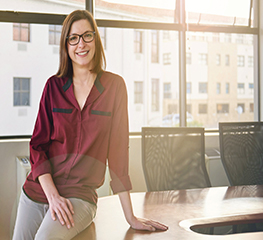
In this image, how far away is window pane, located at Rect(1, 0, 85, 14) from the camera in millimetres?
3326

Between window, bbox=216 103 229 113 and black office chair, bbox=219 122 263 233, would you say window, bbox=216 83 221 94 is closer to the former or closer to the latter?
window, bbox=216 103 229 113

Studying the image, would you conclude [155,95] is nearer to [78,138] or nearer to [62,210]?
[78,138]

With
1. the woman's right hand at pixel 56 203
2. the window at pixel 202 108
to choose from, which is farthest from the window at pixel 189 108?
the woman's right hand at pixel 56 203

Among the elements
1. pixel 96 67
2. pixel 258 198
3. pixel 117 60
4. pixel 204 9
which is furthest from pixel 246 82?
pixel 96 67

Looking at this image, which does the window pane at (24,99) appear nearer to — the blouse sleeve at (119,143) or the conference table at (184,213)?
the conference table at (184,213)

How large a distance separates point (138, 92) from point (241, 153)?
1.44 meters

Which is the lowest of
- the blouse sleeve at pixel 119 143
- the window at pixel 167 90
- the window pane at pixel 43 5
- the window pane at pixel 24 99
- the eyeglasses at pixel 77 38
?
the blouse sleeve at pixel 119 143

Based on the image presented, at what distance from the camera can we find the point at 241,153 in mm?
2816

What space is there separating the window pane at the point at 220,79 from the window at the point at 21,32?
1.82 m

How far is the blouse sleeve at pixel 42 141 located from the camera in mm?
1389

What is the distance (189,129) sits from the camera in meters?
2.54

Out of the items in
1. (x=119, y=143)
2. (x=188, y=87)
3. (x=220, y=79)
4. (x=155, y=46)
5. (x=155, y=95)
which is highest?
(x=155, y=46)

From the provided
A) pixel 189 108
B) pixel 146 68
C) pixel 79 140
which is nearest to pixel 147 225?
pixel 79 140

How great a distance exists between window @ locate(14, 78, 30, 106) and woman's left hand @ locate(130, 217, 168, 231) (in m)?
2.36
